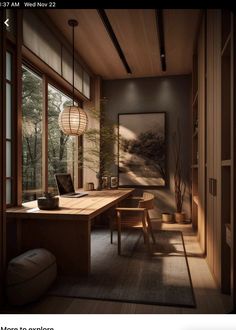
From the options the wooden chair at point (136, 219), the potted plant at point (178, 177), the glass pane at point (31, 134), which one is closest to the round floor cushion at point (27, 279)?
the wooden chair at point (136, 219)

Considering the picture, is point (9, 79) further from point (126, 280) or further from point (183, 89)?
point (183, 89)

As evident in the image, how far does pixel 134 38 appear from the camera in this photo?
3.38 metres

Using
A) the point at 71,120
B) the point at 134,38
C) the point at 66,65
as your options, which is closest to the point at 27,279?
the point at 71,120

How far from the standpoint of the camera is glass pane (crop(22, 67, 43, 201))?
114 inches

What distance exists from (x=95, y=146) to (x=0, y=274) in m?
3.09

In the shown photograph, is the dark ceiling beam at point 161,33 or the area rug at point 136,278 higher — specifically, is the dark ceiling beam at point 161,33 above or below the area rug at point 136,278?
above

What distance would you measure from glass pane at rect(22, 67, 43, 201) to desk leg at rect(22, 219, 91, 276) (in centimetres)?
69

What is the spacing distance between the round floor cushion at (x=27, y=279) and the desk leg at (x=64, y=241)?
318mm

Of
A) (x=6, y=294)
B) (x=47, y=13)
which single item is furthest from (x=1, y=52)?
(x=6, y=294)

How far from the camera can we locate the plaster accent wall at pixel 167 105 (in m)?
4.67

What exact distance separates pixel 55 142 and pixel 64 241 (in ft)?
5.77

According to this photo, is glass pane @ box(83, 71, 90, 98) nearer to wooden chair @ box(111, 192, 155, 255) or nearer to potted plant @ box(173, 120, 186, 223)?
potted plant @ box(173, 120, 186, 223)

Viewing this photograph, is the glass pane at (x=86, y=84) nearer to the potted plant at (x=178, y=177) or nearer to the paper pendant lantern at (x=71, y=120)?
the paper pendant lantern at (x=71, y=120)

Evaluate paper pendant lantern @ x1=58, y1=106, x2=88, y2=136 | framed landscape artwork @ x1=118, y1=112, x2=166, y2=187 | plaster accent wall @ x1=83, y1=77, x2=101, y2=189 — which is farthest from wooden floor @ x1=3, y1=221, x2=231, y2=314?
plaster accent wall @ x1=83, y1=77, x2=101, y2=189
